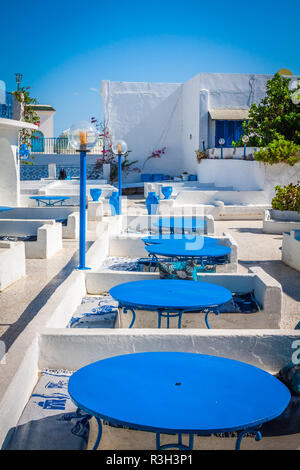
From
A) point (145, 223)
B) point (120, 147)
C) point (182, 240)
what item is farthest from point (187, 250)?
point (120, 147)

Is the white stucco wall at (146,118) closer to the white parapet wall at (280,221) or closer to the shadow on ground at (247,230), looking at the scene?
the shadow on ground at (247,230)

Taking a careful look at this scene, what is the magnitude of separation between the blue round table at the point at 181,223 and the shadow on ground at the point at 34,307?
6.42ft

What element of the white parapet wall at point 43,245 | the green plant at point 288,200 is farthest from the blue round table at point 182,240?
the green plant at point 288,200

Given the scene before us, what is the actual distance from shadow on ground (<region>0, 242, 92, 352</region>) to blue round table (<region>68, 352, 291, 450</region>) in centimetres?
258

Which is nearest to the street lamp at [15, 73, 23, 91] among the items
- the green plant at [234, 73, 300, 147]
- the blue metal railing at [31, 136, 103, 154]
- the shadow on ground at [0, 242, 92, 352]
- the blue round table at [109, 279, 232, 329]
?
the green plant at [234, 73, 300, 147]

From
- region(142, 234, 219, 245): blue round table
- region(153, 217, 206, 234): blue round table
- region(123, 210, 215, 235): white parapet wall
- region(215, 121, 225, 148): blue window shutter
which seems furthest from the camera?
region(215, 121, 225, 148): blue window shutter

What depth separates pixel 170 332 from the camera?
4.23 m

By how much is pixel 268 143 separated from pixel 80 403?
64.6ft

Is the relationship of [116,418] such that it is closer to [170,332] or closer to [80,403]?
[80,403]

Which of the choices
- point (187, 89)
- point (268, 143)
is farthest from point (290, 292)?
point (187, 89)

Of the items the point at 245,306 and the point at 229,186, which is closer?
the point at 245,306

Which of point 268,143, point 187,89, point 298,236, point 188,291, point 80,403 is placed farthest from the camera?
point 187,89

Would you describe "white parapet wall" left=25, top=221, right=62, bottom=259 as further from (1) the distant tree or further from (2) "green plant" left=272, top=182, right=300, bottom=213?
(1) the distant tree

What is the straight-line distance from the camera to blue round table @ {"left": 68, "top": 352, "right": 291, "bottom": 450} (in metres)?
2.62
